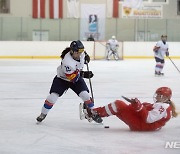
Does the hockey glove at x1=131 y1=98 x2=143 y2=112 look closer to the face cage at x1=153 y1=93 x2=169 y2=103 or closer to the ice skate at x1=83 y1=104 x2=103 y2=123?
the face cage at x1=153 y1=93 x2=169 y2=103

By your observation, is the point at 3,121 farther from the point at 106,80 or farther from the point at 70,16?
the point at 70,16

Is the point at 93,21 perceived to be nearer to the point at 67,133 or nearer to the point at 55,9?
the point at 55,9

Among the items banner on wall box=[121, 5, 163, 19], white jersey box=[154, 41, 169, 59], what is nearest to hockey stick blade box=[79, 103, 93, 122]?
white jersey box=[154, 41, 169, 59]

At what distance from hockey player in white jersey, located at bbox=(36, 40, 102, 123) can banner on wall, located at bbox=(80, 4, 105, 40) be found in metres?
15.2

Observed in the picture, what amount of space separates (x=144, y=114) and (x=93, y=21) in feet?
52.1

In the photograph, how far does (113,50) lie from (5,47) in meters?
4.11

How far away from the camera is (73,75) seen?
421cm

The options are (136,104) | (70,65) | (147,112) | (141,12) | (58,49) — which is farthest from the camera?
(141,12)

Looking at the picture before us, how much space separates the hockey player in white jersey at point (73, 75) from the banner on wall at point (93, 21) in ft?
49.9

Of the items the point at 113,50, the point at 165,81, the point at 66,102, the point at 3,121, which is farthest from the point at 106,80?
the point at 113,50

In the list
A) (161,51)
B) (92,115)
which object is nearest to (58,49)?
(161,51)

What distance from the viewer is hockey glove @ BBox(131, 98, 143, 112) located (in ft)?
12.5

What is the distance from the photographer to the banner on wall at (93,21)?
19.5 meters

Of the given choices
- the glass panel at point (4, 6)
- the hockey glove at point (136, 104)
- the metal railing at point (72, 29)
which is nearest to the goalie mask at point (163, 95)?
the hockey glove at point (136, 104)
